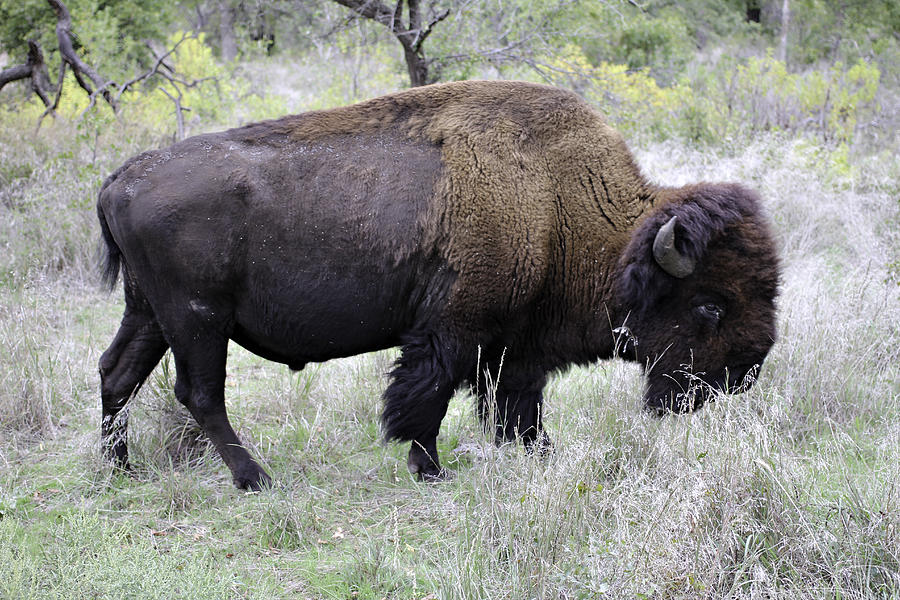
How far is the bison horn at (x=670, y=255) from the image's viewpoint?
158 inches

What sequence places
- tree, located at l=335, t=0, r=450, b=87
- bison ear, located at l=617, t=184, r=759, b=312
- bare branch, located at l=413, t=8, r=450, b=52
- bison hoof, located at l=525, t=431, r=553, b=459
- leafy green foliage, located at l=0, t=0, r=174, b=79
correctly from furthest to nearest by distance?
leafy green foliage, located at l=0, t=0, r=174, b=79 → tree, located at l=335, t=0, r=450, b=87 → bare branch, located at l=413, t=8, r=450, b=52 → bison ear, located at l=617, t=184, r=759, b=312 → bison hoof, located at l=525, t=431, r=553, b=459

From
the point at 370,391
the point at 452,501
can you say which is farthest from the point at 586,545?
the point at 370,391

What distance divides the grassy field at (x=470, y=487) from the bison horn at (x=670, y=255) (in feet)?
2.32

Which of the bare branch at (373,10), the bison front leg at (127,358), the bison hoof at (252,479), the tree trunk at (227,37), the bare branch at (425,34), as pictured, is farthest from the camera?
the tree trunk at (227,37)

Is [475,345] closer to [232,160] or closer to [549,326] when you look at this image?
[549,326]

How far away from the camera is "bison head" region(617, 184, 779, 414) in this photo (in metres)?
4.20

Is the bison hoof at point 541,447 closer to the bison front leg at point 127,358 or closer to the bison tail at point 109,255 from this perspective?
the bison front leg at point 127,358

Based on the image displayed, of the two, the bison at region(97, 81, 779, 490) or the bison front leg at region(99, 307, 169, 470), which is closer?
the bison at region(97, 81, 779, 490)

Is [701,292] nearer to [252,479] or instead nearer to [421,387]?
[421,387]

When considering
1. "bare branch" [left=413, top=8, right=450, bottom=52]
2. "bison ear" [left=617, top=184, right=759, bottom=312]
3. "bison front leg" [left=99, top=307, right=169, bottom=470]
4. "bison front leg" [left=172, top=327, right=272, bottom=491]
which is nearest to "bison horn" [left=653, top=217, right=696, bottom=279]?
"bison ear" [left=617, top=184, right=759, bottom=312]

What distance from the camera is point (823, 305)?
593cm

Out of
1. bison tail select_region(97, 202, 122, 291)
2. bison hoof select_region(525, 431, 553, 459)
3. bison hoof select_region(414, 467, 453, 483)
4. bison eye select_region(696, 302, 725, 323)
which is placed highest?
bison tail select_region(97, 202, 122, 291)

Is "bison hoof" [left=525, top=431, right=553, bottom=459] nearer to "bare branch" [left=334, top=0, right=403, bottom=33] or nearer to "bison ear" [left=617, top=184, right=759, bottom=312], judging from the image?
"bison ear" [left=617, top=184, right=759, bottom=312]

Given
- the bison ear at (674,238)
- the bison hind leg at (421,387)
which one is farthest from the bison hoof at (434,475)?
the bison ear at (674,238)
